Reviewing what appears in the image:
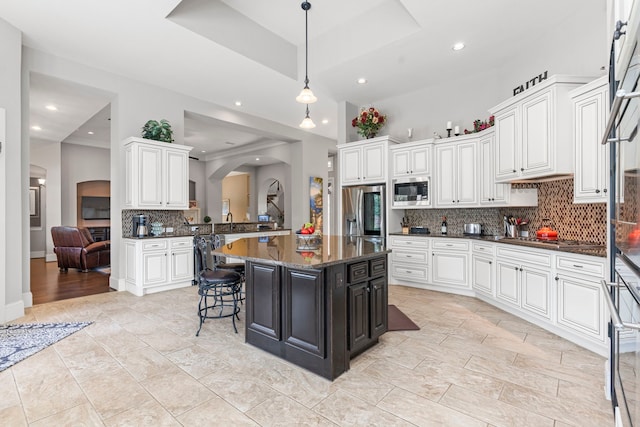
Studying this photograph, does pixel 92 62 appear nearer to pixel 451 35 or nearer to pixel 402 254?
pixel 451 35

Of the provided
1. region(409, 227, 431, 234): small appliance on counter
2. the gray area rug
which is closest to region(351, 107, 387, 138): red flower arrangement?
region(409, 227, 431, 234): small appliance on counter

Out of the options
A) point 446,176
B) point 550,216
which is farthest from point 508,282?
point 446,176

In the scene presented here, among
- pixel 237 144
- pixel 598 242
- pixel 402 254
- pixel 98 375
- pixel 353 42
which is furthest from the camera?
pixel 237 144

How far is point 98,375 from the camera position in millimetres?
2264

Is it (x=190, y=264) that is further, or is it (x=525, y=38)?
(x=190, y=264)

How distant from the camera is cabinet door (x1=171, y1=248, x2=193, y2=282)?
4797 millimetres

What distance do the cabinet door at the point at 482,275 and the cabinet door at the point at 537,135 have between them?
119 cm

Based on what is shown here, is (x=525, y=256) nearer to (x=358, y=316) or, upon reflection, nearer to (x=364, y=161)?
(x=358, y=316)

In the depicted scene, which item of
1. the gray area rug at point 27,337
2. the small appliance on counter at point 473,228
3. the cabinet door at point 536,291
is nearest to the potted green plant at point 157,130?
the gray area rug at point 27,337

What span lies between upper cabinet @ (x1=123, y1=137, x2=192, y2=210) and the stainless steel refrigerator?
8.90 feet

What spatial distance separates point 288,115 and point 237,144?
130 inches

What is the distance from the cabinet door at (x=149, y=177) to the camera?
4.56 metres

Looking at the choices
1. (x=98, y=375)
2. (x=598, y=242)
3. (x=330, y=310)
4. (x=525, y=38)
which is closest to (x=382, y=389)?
(x=330, y=310)

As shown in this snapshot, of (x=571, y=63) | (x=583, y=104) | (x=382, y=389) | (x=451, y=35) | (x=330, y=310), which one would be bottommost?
(x=382, y=389)
